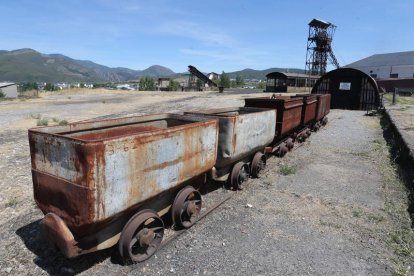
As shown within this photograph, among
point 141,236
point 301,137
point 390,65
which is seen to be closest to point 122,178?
point 141,236

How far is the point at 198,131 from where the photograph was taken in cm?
582

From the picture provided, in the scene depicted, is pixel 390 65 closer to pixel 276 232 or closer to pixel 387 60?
pixel 387 60

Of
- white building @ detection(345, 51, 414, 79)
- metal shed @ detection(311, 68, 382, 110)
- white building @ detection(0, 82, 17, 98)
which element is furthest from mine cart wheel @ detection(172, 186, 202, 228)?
white building @ detection(345, 51, 414, 79)

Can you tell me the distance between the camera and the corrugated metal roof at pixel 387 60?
102m

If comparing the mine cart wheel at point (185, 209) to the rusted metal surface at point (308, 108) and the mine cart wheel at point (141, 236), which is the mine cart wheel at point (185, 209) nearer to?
the mine cart wheel at point (141, 236)

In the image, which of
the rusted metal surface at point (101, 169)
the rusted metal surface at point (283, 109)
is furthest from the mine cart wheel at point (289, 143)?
the rusted metal surface at point (101, 169)

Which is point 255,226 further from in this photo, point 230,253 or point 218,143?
point 218,143

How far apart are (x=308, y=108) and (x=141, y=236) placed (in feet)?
36.2

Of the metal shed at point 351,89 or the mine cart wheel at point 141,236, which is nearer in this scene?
the mine cart wheel at point 141,236

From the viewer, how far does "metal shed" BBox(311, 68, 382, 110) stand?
27.5 metres

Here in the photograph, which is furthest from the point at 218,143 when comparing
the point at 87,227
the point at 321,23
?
the point at 321,23

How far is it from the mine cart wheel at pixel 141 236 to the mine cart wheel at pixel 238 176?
2802mm

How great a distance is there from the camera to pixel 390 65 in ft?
340

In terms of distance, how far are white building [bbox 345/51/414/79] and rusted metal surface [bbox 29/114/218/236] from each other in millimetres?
113562
